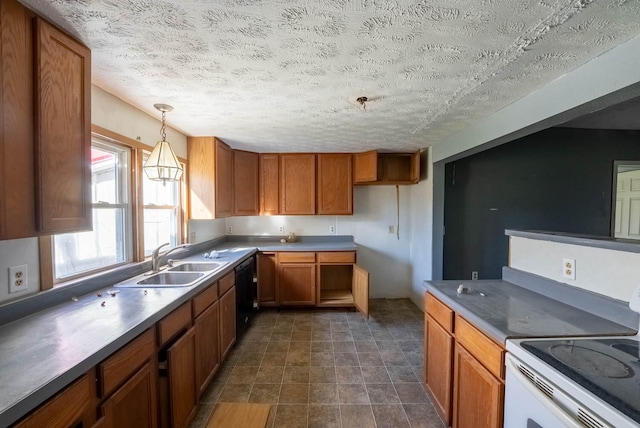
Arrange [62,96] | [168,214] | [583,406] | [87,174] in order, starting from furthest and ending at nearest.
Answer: [168,214] → [87,174] → [62,96] → [583,406]

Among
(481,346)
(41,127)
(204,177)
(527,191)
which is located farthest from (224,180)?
(527,191)

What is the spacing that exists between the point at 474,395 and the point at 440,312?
0.46m

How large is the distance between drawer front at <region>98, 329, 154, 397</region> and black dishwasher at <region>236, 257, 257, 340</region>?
1.38 meters

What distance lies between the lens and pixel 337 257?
3.47 m

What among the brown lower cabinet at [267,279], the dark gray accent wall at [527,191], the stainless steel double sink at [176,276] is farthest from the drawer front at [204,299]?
the dark gray accent wall at [527,191]

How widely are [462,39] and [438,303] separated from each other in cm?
147

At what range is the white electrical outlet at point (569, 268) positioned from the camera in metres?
1.38

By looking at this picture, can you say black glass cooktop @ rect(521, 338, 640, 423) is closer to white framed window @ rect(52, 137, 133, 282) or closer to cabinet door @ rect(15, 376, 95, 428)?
cabinet door @ rect(15, 376, 95, 428)

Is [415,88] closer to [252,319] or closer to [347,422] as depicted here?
[347,422]

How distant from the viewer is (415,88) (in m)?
1.68

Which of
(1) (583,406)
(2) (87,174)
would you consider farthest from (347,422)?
(2) (87,174)

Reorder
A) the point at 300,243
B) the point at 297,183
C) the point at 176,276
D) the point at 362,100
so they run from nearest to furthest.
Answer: the point at 362,100 < the point at 176,276 < the point at 297,183 < the point at 300,243

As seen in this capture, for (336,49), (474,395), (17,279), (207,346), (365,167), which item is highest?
(336,49)

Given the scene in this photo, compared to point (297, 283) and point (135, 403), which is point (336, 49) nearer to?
point (135, 403)
